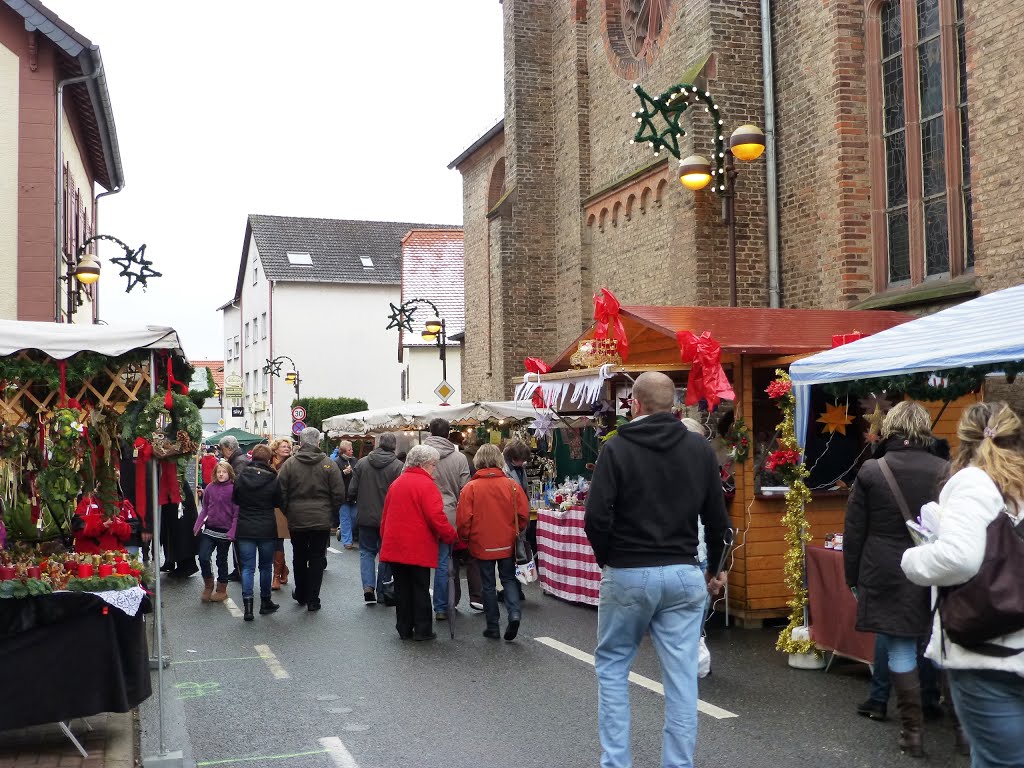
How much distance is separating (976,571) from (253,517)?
9185 mm

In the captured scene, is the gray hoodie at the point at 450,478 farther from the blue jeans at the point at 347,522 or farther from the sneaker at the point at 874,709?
the blue jeans at the point at 347,522

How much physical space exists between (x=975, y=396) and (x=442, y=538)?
5607mm

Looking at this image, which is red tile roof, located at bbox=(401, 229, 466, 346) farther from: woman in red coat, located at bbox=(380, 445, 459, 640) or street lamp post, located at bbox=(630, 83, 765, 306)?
woman in red coat, located at bbox=(380, 445, 459, 640)

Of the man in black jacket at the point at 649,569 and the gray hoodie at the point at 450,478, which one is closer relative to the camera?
the man in black jacket at the point at 649,569

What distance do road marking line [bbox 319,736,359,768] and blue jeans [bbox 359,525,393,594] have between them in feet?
18.0

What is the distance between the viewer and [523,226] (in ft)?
75.6

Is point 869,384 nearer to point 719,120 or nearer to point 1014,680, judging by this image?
point 1014,680

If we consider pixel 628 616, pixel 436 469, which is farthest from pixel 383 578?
pixel 628 616

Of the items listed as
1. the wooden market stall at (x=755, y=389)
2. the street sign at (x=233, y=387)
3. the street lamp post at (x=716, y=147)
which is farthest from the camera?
the street sign at (x=233, y=387)

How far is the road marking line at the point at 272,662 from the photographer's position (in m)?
8.66

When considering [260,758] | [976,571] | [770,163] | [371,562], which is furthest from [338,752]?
[770,163]

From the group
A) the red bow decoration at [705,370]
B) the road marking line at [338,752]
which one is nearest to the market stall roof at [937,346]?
the red bow decoration at [705,370]

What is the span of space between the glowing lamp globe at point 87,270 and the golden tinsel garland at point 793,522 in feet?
39.0

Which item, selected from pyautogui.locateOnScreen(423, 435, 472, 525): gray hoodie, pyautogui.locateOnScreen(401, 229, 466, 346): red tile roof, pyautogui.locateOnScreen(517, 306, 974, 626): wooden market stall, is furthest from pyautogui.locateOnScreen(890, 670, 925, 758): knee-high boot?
pyautogui.locateOnScreen(401, 229, 466, 346): red tile roof
